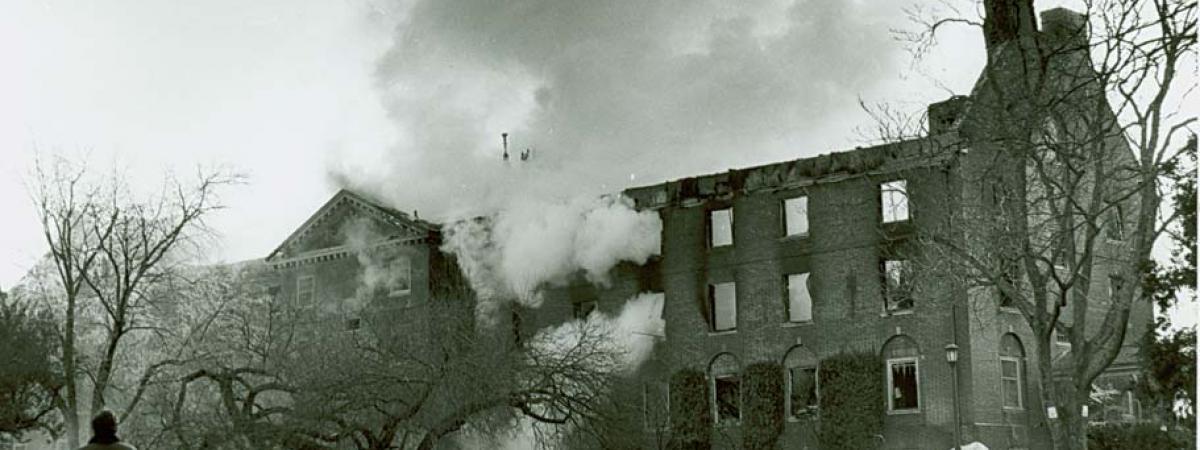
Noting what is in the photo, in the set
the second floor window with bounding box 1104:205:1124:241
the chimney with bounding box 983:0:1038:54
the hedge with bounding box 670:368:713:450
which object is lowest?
the hedge with bounding box 670:368:713:450

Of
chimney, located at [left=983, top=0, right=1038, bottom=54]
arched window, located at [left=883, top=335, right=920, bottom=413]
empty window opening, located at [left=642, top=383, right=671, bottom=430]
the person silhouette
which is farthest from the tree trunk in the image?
the person silhouette

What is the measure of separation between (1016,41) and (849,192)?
9657mm

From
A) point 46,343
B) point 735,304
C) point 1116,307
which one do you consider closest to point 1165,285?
point 1116,307

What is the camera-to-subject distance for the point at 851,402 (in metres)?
27.3

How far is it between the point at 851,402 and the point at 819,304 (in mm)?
2104

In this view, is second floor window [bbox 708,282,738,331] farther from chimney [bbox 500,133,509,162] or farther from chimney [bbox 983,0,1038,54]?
chimney [bbox 983,0,1038,54]

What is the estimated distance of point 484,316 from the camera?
1183 inches

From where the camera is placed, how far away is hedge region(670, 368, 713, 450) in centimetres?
2902

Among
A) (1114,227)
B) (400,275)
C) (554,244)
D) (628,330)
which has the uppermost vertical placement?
(554,244)

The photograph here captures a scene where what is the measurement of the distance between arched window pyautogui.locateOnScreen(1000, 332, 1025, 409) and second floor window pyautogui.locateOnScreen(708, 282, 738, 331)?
5509mm

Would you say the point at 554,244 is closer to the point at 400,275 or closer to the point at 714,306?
the point at 714,306

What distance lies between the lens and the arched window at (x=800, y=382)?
28.1m

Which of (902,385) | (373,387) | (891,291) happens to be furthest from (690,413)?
(373,387)

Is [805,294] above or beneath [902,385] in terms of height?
above
